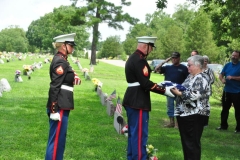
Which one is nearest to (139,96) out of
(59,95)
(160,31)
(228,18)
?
(59,95)

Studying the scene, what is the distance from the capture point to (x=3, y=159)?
6.13 metres

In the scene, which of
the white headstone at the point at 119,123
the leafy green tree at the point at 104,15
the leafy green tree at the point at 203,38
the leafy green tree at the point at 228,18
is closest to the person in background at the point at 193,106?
the white headstone at the point at 119,123

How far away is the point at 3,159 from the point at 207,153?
3.88 metres

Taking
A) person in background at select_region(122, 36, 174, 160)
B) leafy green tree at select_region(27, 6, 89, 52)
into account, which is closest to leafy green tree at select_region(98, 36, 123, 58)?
leafy green tree at select_region(27, 6, 89, 52)

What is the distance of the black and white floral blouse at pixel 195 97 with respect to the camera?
5.22 metres

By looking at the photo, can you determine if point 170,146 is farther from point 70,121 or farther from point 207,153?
point 70,121

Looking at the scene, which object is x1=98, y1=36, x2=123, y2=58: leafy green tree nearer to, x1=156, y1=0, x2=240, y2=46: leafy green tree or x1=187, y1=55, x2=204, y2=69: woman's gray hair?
x1=156, y1=0, x2=240, y2=46: leafy green tree

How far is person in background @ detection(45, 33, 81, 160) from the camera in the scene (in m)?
5.05

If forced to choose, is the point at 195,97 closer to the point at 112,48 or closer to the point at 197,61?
the point at 197,61


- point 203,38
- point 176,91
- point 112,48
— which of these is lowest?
point 176,91

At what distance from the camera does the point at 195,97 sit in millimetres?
5199

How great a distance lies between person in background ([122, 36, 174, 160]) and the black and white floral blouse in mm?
289

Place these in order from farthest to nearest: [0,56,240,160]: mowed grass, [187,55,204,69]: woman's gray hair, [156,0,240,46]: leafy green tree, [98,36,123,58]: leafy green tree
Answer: [98,36,123,58]: leafy green tree < [156,0,240,46]: leafy green tree < [0,56,240,160]: mowed grass < [187,55,204,69]: woman's gray hair

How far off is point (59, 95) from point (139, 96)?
1.25 metres
